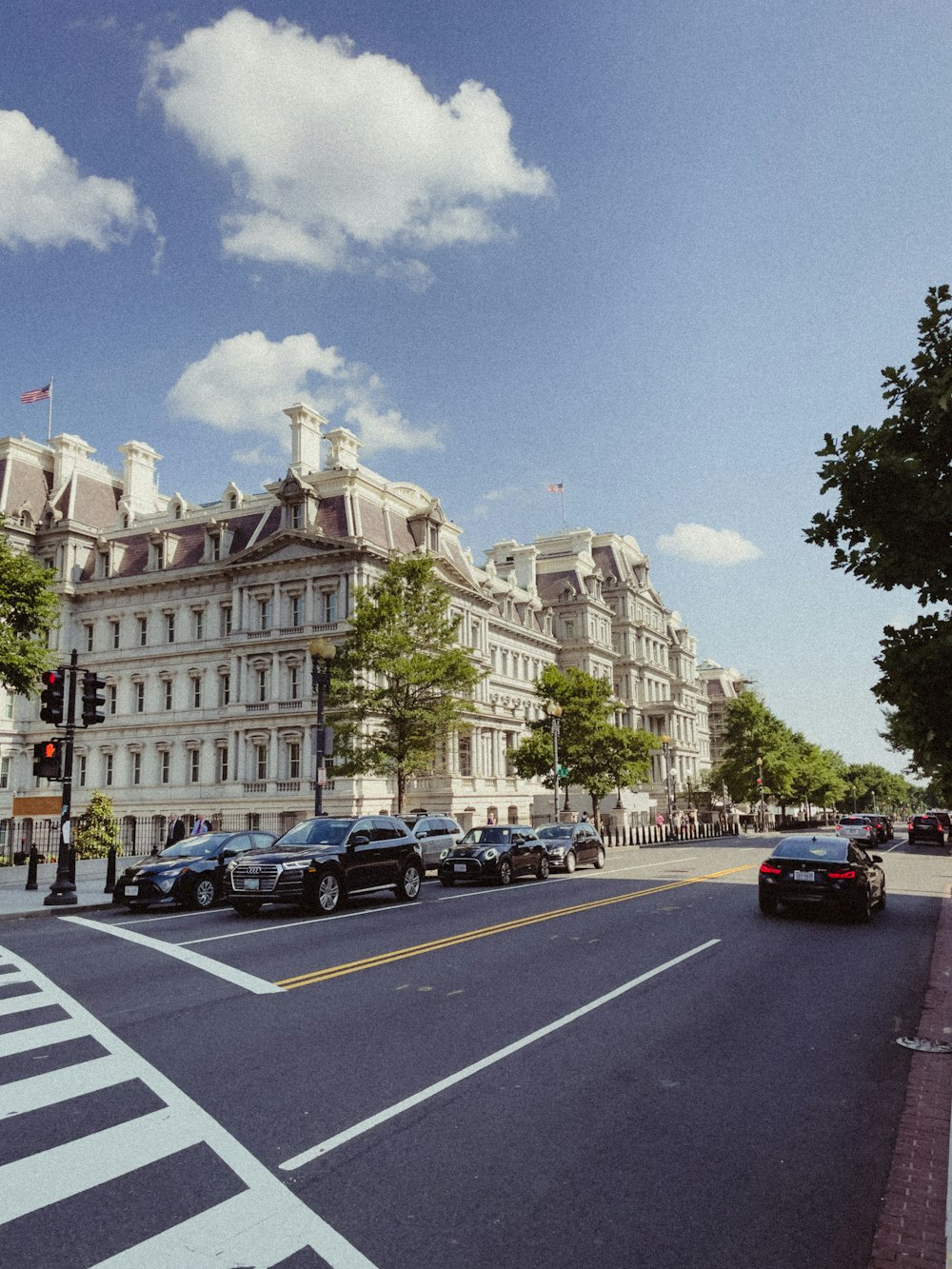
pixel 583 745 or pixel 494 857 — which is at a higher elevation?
pixel 583 745

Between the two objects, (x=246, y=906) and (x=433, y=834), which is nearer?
(x=246, y=906)

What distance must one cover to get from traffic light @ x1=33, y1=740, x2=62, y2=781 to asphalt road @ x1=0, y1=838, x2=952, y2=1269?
26.9ft

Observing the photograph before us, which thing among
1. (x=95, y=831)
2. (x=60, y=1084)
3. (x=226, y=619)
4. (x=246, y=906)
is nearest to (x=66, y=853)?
(x=246, y=906)

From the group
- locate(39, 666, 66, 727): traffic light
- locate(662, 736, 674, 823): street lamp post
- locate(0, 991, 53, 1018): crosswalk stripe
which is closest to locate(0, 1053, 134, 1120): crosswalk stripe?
locate(0, 991, 53, 1018): crosswalk stripe

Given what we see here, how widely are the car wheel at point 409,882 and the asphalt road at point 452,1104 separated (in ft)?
23.4

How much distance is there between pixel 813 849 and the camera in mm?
17344

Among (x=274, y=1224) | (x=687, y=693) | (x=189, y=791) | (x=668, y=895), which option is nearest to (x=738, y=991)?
(x=274, y=1224)

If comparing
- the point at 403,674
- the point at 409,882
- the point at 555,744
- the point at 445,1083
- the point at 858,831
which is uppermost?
the point at 403,674

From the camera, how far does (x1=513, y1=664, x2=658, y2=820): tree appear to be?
53656 mm

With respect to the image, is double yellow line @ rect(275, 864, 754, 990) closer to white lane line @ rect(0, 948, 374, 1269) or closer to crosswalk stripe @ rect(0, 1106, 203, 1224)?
white lane line @ rect(0, 948, 374, 1269)

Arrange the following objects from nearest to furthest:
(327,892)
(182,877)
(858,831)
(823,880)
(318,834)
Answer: (823,880), (327,892), (318,834), (182,877), (858,831)

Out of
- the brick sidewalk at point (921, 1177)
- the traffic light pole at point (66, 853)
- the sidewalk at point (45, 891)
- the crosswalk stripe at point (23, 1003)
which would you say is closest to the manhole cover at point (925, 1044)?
the brick sidewalk at point (921, 1177)

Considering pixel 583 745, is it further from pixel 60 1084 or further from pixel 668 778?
pixel 60 1084

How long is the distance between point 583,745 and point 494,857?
30.0 m
